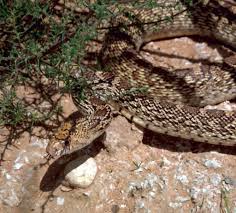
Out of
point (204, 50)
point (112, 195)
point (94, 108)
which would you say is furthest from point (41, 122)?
point (204, 50)

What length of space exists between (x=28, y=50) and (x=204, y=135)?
79.9 inches

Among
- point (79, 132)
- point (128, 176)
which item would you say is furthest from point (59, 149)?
point (128, 176)

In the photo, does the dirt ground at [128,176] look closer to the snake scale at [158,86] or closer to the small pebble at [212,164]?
the small pebble at [212,164]

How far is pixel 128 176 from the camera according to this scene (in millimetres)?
5613

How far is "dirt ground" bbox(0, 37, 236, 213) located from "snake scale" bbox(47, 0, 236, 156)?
0.54ft

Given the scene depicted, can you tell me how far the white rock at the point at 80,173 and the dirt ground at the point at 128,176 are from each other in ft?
0.23

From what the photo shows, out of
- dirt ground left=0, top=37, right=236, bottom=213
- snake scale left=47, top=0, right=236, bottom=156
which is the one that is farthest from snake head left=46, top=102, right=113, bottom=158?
dirt ground left=0, top=37, right=236, bottom=213

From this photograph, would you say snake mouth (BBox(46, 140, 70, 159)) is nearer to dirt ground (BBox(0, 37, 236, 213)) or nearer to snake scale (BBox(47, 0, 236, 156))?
snake scale (BBox(47, 0, 236, 156))

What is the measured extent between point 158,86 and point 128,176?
44.9 inches

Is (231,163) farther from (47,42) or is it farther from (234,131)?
(47,42)

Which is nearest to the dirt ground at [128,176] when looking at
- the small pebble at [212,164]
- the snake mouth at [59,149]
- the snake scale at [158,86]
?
the small pebble at [212,164]

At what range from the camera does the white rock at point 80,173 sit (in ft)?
17.8

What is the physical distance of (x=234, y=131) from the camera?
18.6 ft

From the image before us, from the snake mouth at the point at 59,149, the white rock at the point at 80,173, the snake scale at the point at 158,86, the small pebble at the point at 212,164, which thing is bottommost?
the white rock at the point at 80,173
